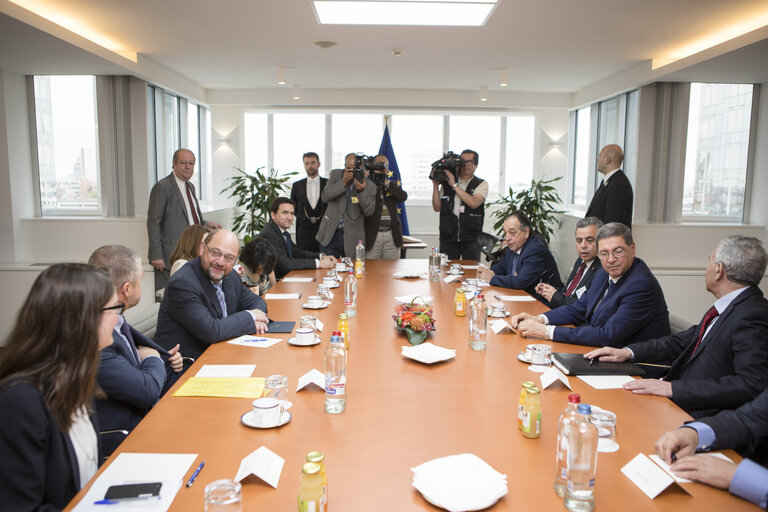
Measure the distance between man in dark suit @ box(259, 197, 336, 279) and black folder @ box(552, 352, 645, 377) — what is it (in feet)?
9.61

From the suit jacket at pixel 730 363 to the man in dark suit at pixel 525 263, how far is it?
1.98m

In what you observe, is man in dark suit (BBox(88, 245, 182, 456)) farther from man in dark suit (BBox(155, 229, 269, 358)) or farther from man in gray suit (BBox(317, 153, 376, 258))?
man in gray suit (BBox(317, 153, 376, 258))

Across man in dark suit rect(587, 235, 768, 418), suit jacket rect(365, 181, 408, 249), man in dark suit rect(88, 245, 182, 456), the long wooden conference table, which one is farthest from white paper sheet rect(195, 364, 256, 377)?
suit jacket rect(365, 181, 408, 249)

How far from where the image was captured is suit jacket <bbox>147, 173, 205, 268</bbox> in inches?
211

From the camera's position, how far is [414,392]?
80.4 inches

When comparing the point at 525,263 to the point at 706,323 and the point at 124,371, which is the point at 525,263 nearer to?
the point at 706,323

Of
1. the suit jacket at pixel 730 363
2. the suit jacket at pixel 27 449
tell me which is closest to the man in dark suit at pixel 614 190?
the suit jacket at pixel 730 363

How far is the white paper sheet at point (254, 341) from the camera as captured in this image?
2623mm

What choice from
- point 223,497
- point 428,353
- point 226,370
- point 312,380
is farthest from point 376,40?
point 223,497

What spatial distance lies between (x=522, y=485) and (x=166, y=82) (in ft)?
22.8

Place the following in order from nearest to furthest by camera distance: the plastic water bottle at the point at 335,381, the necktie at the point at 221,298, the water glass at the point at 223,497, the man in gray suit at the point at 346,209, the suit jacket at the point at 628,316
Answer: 1. the water glass at the point at 223,497
2. the plastic water bottle at the point at 335,381
3. the suit jacket at the point at 628,316
4. the necktie at the point at 221,298
5. the man in gray suit at the point at 346,209

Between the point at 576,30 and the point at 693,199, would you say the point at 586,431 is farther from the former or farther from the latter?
the point at 693,199

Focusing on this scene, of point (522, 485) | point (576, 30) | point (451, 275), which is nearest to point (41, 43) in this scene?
point (451, 275)

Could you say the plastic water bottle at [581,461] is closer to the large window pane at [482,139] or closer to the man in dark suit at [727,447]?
the man in dark suit at [727,447]
